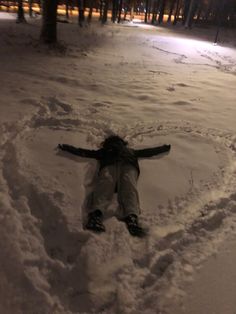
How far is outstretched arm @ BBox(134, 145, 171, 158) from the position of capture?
4.58 metres

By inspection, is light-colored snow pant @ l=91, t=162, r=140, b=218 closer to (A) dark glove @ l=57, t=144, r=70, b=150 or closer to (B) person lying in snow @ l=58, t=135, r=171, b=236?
(B) person lying in snow @ l=58, t=135, r=171, b=236

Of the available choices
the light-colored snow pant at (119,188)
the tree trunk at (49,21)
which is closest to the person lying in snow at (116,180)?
the light-colored snow pant at (119,188)

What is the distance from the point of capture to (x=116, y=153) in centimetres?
414

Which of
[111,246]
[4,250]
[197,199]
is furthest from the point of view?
[197,199]

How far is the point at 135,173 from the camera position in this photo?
13.0 feet

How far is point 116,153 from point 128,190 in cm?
69

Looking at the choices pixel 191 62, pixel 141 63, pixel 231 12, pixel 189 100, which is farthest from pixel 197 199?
pixel 231 12

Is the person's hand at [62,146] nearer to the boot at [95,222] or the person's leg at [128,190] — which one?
the person's leg at [128,190]

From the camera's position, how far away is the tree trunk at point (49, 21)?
32.6ft

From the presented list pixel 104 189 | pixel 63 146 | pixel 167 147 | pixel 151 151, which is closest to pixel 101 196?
pixel 104 189

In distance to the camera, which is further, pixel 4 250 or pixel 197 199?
pixel 197 199

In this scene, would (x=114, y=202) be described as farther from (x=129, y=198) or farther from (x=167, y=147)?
(x=167, y=147)

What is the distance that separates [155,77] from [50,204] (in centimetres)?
626

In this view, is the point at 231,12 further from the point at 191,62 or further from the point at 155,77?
the point at 155,77
